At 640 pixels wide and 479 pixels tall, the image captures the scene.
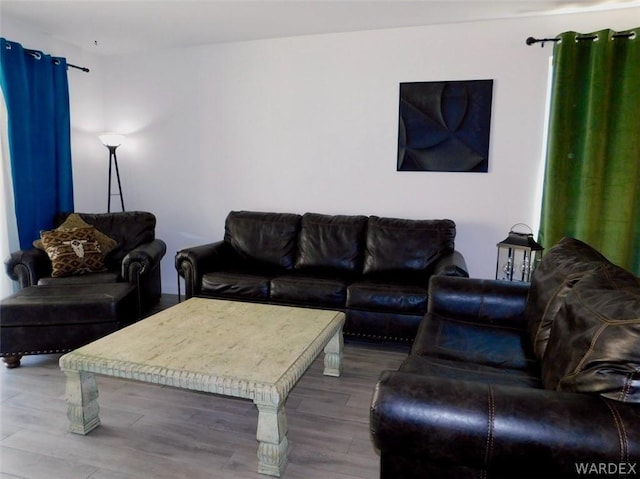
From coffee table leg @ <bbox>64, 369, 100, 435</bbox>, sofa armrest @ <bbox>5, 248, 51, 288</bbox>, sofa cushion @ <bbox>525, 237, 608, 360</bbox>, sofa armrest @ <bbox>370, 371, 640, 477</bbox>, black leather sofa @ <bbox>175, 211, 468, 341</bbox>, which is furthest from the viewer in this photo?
sofa armrest @ <bbox>5, 248, 51, 288</bbox>

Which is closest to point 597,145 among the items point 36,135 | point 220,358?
point 220,358

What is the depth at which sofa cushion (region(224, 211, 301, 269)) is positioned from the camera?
377 cm

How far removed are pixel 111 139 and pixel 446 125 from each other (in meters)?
3.17

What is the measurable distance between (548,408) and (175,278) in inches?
160

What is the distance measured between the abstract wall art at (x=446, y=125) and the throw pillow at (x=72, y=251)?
2.70 meters

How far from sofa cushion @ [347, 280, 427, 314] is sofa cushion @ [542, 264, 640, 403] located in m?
1.29

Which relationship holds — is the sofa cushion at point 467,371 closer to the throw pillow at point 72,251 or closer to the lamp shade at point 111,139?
the throw pillow at point 72,251

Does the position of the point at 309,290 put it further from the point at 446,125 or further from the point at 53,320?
the point at 446,125

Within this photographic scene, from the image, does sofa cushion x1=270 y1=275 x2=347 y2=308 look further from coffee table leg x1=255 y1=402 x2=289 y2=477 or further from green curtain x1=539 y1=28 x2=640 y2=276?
green curtain x1=539 y1=28 x2=640 y2=276

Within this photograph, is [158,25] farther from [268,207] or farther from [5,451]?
[5,451]

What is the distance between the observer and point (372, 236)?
11.8 ft

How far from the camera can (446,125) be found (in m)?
3.62

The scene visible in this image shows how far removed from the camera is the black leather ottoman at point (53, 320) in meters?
2.69

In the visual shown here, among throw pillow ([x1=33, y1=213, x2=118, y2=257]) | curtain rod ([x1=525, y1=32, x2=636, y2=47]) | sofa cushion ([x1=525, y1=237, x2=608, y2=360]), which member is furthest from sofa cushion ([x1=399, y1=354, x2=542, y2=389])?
throw pillow ([x1=33, y1=213, x2=118, y2=257])
